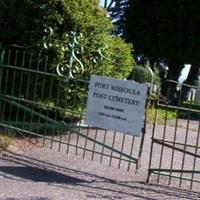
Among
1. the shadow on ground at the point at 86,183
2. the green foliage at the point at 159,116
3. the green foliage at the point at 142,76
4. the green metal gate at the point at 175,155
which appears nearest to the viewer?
the shadow on ground at the point at 86,183

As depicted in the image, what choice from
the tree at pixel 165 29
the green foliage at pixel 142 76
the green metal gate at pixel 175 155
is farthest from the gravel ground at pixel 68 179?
the tree at pixel 165 29

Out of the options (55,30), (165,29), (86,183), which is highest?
(165,29)

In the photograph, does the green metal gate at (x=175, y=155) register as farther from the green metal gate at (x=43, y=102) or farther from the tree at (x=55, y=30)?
the tree at (x=55, y=30)

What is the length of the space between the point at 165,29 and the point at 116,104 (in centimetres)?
1986

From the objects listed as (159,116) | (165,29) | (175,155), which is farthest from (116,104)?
(165,29)

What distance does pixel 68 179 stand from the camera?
7977mm

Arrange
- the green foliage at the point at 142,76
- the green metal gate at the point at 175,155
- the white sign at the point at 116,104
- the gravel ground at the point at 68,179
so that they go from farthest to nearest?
the green foliage at the point at 142,76 < the white sign at the point at 116,104 < the green metal gate at the point at 175,155 < the gravel ground at the point at 68,179

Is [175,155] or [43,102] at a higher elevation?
[43,102]

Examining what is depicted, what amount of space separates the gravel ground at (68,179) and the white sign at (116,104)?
653 mm

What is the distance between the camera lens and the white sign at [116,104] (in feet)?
27.2

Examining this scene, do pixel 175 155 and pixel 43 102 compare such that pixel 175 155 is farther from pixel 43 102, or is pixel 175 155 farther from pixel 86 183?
pixel 86 183

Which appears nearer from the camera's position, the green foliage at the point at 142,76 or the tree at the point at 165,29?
the green foliage at the point at 142,76

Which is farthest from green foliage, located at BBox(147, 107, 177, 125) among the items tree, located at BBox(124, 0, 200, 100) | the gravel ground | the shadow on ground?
tree, located at BBox(124, 0, 200, 100)

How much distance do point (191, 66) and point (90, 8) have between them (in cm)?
1961
